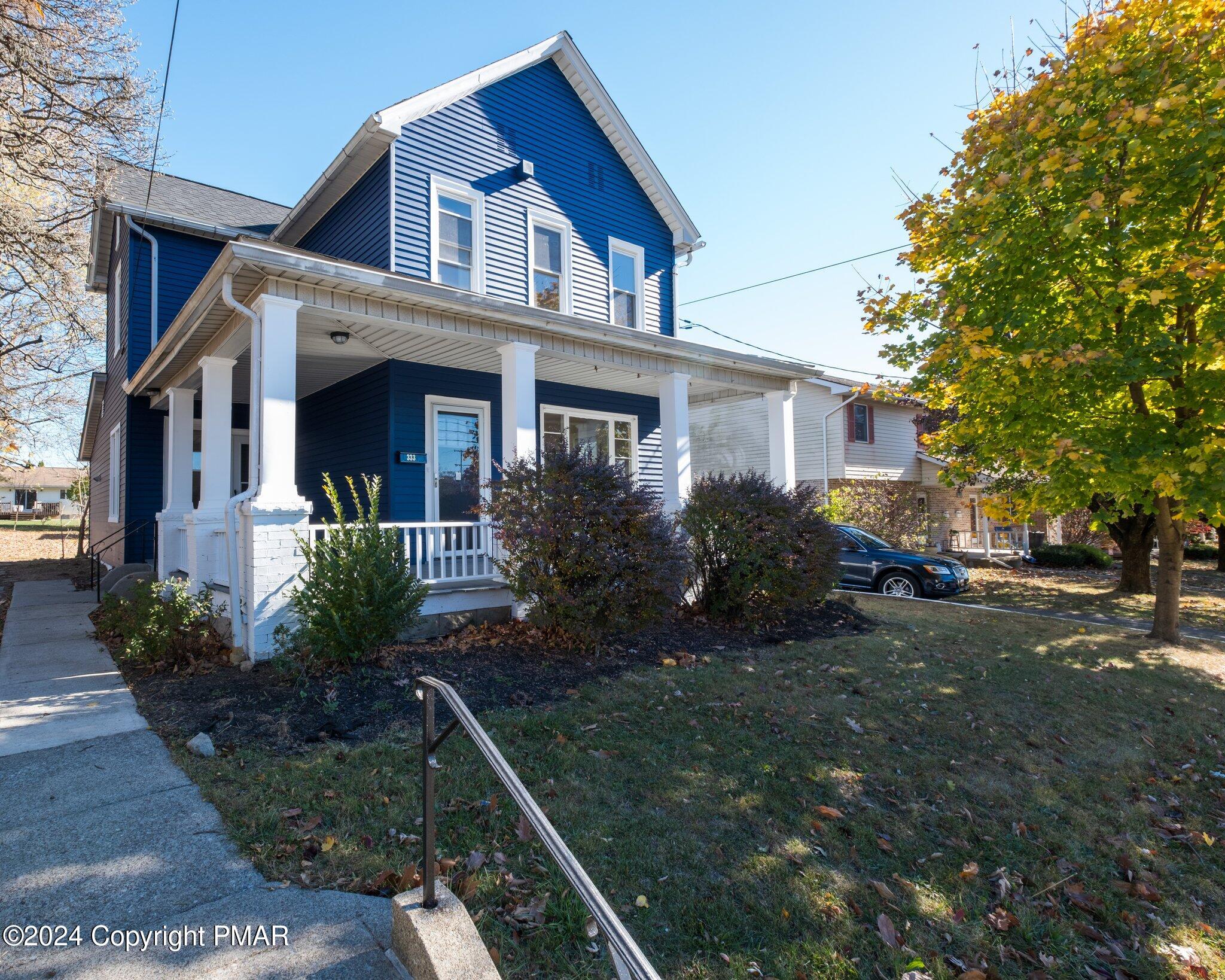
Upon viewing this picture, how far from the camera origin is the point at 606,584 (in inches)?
252

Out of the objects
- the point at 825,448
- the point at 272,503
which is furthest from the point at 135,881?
the point at 825,448

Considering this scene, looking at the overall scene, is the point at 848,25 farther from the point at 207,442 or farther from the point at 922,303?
the point at 207,442

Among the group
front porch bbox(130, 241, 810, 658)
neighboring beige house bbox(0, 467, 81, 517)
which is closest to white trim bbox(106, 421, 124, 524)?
front porch bbox(130, 241, 810, 658)

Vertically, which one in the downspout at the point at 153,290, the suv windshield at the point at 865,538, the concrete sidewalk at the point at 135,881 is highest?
the downspout at the point at 153,290

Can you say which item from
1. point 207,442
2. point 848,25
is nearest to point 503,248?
point 207,442

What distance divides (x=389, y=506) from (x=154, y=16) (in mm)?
6170

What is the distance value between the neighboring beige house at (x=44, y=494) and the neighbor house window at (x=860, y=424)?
56310 millimetres

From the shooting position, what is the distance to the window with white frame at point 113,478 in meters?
13.0

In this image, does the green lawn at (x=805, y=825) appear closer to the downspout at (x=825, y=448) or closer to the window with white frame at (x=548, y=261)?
the window with white frame at (x=548, y=261)

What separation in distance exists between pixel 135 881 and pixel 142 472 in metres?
11.3

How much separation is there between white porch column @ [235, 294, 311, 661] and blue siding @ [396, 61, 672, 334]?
12.7ft

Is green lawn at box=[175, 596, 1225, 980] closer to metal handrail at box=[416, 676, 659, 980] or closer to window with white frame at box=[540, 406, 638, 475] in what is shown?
metal handrail at box=[416, 676, 659, 980]

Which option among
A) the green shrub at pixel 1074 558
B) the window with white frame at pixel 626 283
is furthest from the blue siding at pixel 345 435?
the green shrub at pixel 1074 558

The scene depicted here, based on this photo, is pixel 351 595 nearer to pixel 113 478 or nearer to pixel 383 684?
pixel 383 684
